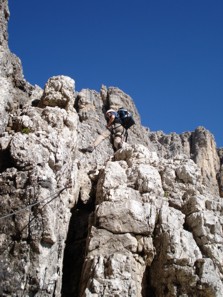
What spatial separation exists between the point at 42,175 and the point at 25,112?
6.17m

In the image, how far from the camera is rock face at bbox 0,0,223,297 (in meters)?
15.3

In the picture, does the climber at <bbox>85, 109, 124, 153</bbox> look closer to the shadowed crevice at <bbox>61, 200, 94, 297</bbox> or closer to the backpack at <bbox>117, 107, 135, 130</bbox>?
the backpack at <bbox>117, 107, 135, 130</bbox>

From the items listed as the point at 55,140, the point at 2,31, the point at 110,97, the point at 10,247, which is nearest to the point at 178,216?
the point at 55,140

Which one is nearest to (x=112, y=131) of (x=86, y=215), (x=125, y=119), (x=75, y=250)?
(x=125, y=119)

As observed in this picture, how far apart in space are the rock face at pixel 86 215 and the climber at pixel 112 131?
3.40 metres

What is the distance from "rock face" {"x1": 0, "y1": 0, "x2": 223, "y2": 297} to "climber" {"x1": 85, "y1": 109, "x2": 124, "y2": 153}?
340 cm

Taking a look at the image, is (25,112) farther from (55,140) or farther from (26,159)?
(26,159)

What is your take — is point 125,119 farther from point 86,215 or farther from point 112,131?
point 86,215

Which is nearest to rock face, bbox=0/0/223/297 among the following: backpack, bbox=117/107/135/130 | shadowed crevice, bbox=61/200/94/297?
shadowed crevice, bbox=61/200/94/297

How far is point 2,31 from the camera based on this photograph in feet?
79.7

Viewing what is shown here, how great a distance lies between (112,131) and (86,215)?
10002 mm

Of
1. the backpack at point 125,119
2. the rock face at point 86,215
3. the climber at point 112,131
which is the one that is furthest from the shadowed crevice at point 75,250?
the backpack at point 125,119

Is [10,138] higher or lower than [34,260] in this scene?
higher

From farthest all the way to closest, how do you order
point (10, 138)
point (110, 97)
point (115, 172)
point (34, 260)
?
1. point (110, 97)
2. point (115, 172)
3. point (10, 138)
4. point (34, 260)
